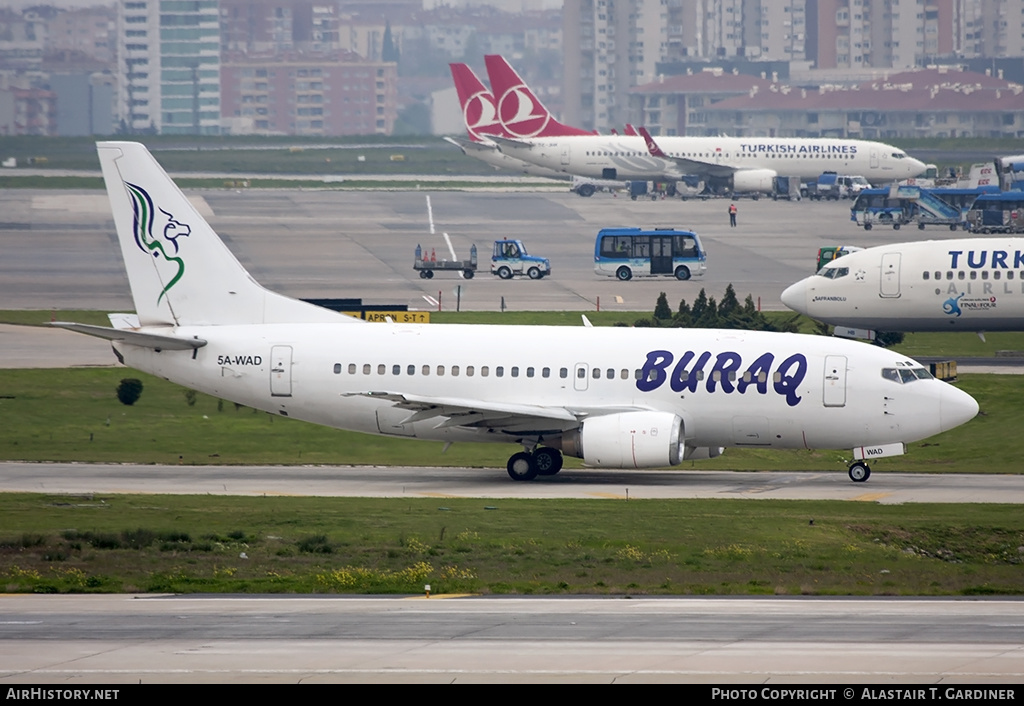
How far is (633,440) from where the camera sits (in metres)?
38.9

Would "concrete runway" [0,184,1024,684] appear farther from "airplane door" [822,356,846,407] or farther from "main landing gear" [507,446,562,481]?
"airplane door" [822,356,846,407]

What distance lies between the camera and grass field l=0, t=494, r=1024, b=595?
28469 millimetres

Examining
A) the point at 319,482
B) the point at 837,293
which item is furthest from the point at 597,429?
the point at 837,293

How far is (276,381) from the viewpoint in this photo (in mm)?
41125

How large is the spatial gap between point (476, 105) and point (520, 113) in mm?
4403

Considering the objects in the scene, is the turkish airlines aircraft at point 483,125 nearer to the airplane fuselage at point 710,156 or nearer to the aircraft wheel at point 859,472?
the airplane fuselage at point 710,156

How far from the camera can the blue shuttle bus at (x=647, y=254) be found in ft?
281

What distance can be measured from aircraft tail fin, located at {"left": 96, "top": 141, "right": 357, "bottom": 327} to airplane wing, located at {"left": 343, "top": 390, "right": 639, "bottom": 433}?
4.83 metres

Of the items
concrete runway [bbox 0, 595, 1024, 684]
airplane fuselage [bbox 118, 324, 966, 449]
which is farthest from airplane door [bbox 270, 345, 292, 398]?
concrete runway [bbox 0, 595, 1024, 684]

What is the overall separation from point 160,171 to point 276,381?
701 cm

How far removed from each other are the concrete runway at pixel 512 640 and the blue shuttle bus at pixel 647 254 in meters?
59.1

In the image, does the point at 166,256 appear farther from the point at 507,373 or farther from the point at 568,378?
the point at 568,378

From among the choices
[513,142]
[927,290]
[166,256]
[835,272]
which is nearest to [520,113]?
[513,142]
